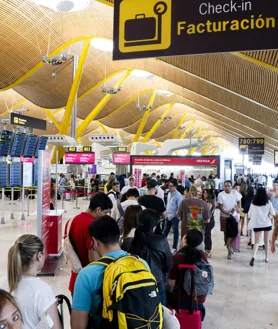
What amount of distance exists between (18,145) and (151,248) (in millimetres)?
11245

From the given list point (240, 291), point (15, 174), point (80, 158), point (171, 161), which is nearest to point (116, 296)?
point (240, 291)

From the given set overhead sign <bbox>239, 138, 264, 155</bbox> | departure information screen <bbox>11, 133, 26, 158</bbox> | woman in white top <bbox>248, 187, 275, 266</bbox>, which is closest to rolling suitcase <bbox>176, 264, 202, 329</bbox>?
woman in white top <bbox>248, 187, 275, 266</bbox>

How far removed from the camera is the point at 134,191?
5.97 m

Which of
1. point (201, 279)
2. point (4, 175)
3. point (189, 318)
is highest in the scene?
point (4, 175)

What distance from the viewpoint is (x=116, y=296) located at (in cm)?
178

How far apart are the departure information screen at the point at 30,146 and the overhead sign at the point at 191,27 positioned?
1059 cm

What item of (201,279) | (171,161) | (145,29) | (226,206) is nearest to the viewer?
(201,279)

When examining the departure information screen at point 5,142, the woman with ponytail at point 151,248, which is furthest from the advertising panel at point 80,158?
the woman with ponytail at point 151,248

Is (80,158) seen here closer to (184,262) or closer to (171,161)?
(171,161)

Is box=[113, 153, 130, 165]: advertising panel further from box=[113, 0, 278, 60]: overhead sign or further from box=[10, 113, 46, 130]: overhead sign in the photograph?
box=[113, 0, 278, 60]: overhead sign

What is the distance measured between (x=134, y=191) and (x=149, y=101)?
34513mm

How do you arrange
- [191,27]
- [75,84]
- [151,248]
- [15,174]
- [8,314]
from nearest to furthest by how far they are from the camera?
1. [8,314]
2. [151,248]
3. [191,27]
4. [15,174]
5. [75,84]

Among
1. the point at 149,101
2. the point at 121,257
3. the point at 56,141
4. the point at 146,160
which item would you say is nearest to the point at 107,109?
the point at 149,101

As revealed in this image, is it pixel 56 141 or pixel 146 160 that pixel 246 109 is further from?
pixel 56 141
